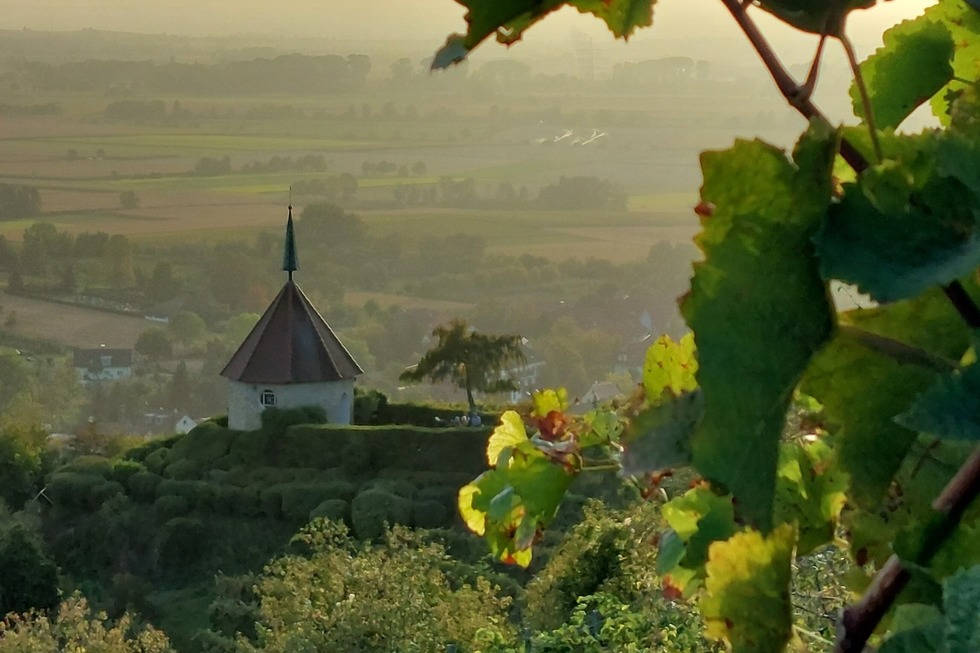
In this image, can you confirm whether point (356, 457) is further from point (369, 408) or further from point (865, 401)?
point (865, 401)

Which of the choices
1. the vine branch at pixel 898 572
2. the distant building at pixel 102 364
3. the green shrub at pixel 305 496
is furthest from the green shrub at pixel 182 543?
the vine branch at pixel 898 572

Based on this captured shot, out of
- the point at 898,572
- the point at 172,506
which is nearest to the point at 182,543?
the point at 172,506

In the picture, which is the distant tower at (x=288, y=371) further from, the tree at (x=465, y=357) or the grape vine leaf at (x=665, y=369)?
the grape vine leaf at (x=665, y=369)

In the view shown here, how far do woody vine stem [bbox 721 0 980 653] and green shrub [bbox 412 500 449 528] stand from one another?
6.60m

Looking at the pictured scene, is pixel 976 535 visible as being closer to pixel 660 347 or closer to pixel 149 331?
pixel 660 347

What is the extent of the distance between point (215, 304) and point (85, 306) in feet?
5.62

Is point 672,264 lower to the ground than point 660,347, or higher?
lower

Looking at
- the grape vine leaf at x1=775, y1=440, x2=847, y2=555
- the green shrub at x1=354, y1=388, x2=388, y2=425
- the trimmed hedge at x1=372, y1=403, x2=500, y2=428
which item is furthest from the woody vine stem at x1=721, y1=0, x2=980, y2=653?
the green shrub at x1=354, y1=388, x2=388, y2=425

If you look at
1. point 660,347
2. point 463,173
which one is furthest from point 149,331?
point 660,347

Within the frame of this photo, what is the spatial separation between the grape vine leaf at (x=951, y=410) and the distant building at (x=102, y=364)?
1365cm

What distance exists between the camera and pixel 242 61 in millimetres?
20578

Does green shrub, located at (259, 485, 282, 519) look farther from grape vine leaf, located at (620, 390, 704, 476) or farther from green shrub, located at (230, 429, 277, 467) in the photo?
grape vine leaf, located at (620, 390, 704, 476)

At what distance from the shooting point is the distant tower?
824 cm

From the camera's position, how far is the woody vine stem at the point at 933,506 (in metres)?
0.19
